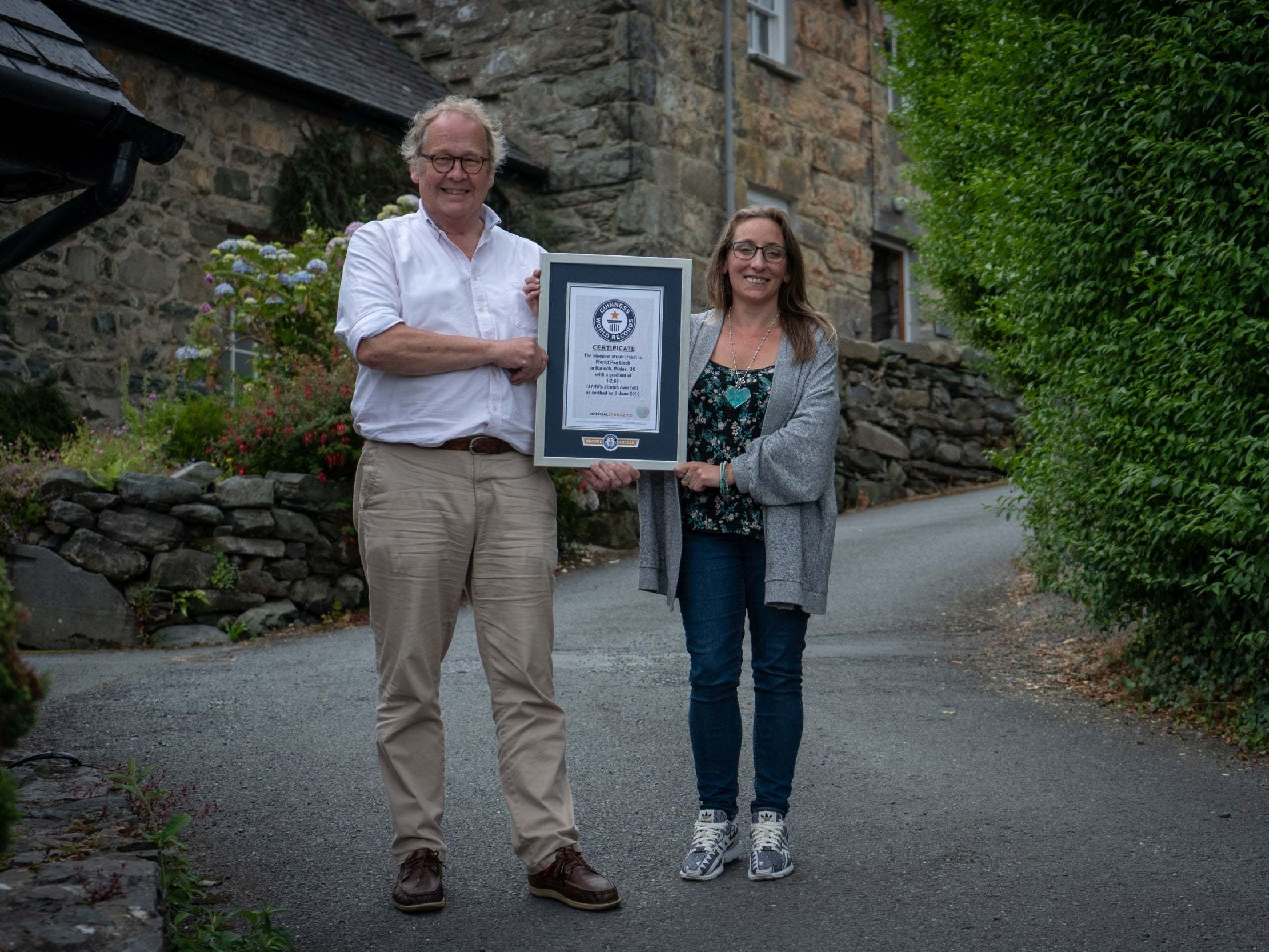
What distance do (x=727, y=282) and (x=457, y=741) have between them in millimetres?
2397

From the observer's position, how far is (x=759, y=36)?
15.9 meters

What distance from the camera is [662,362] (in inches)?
158

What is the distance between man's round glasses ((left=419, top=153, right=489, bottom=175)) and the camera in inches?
148

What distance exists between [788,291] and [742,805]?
5.79 feet

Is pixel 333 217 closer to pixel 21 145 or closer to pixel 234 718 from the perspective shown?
pixel 234 718

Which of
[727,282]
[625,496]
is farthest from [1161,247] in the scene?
[625,496]

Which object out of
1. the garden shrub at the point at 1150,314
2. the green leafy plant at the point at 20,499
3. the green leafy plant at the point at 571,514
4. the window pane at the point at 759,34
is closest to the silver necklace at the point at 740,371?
the garden shrub at the point at 1150,314

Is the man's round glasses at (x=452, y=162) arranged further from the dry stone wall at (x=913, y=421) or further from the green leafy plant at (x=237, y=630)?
the dry stone wall at (x=913, y=421)

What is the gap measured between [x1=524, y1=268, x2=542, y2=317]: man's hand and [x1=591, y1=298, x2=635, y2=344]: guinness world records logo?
18 cm

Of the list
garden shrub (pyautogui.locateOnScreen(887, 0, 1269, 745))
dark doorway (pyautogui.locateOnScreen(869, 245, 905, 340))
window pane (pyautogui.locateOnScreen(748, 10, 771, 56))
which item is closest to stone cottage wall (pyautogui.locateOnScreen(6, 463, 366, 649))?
garden shrub (pyautogui.locateOnScreen(887, 0, 1269, 745))

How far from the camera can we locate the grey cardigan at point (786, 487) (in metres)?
3.87

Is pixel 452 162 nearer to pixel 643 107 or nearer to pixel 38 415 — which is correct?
pixel 38 415

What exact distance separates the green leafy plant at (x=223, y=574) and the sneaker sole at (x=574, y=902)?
5360mm

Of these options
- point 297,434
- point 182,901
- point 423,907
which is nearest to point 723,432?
point 423,907
